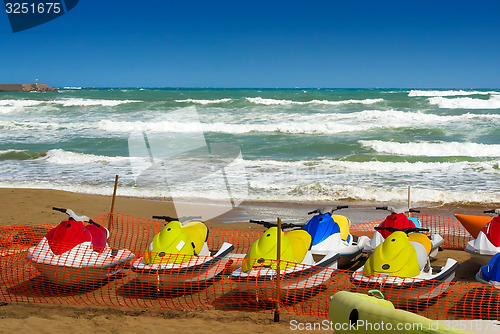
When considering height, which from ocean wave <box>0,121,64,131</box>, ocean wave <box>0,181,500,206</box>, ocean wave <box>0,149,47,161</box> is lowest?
ocean wave <box>0,181,500,206</box>

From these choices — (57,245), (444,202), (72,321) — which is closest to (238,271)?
(72,321)

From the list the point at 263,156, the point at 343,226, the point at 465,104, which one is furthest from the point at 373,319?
the point at 465,104

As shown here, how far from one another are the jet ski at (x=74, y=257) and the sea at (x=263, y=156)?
604 cm

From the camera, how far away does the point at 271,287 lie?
224 inches

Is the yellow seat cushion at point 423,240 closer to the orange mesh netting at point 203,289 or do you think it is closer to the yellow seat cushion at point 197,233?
the orange mesh netting at point 203,289

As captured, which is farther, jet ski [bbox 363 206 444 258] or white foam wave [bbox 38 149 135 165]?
white foam wave [bbox 38 149 135 165]

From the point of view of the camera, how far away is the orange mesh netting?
223 inches

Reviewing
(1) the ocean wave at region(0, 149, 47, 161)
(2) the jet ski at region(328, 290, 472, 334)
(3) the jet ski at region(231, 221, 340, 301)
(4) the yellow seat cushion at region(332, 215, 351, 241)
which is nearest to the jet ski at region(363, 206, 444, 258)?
(4) the yellow seat cushion at region(332, 215, 351, 241)

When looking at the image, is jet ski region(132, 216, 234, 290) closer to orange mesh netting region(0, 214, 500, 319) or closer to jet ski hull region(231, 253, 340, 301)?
orange mesh netting region(0, 214, 500, 319)

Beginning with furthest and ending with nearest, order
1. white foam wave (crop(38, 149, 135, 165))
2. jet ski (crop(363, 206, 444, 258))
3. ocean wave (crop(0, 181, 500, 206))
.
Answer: white foam wave (crop(38, 149, 135, 165))
ocean wave (crop(0, 181, 500, 206))
jet ski (crop(363, 206, 444, 258))

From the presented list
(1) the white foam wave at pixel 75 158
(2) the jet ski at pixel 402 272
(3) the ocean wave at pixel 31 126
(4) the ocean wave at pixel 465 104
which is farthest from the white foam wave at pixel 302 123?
(2) the jet ski at pixel 402 272

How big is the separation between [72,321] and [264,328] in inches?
80.1

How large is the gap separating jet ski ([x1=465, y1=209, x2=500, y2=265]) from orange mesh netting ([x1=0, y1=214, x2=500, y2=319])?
625 millimetres

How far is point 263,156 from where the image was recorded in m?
20.3
